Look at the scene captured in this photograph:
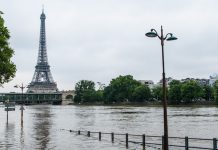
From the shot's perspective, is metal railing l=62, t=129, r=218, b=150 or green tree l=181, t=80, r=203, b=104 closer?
metal railing l=62, t=129, r=218, b=150

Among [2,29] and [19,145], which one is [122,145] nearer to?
[19,145]

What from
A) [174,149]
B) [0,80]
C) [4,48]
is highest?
[4,48]

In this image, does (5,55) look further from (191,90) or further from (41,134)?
(191,90)

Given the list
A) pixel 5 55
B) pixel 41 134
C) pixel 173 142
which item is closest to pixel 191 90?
pixel 41 134

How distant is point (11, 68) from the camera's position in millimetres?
37469

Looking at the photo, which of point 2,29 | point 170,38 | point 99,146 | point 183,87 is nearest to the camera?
point 170,38

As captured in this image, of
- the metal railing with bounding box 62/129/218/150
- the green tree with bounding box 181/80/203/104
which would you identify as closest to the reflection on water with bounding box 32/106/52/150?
the metal railing with bounding box 62/129/218/150

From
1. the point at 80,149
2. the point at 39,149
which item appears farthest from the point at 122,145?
the point at 39,149

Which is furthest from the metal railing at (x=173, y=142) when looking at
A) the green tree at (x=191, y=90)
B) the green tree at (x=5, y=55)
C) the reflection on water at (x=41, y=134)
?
the green tree at (x=191, y=90)

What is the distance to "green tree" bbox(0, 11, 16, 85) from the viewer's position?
36.2 metres

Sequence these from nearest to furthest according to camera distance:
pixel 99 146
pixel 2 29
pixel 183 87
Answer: pixel 2 29, pixel 99 146, pixel 183 87

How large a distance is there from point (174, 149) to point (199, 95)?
541ft

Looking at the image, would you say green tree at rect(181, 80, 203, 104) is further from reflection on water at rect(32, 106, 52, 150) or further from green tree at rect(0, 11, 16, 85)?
green tree at rect(0, 11, 16, 85)

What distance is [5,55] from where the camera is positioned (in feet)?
121
